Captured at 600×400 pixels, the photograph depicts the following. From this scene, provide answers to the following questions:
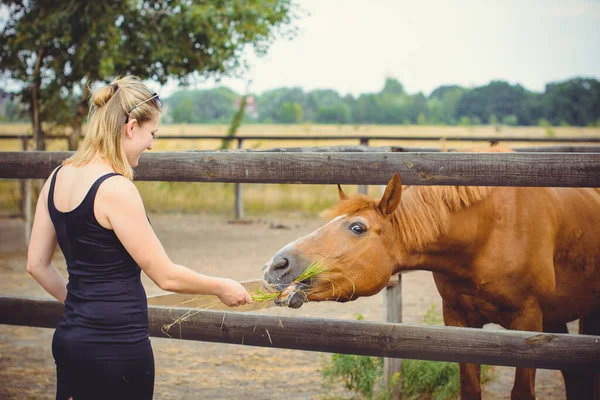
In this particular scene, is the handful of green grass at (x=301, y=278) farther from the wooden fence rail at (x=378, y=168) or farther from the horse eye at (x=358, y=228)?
the wooden fence rail at (x=378, y=168)

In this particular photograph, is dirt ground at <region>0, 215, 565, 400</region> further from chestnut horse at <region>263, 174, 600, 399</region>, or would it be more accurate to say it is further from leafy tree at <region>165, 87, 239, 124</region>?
leafy tree at <region>165, 87, 239, 124</region>

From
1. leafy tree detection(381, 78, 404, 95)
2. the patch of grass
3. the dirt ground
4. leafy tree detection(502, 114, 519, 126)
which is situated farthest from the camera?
leafy tree detection(381, 78, 404, 95)

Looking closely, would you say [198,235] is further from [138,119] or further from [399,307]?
[138,119]

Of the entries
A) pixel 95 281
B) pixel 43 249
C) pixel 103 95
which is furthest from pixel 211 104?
pixel 95 281

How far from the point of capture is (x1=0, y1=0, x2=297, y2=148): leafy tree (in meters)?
9.08

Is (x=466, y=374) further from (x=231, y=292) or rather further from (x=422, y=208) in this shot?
(x=231, y=292)

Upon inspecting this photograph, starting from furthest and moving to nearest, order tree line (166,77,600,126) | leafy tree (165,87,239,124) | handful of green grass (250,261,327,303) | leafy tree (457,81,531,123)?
leafy tree (165,87,239,124)
leafy tree (457,81,531,123)
tree line (166,77,600,126)
handful of green grass (250,261,327,303)

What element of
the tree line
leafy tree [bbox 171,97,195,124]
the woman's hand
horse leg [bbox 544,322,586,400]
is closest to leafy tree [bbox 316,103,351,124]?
the tree line

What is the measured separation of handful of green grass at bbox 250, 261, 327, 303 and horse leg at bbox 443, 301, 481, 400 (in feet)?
3.47

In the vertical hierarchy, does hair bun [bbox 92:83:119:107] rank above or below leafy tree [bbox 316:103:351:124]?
below

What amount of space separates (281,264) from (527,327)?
1.39 meters

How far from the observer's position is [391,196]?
9.40 feet

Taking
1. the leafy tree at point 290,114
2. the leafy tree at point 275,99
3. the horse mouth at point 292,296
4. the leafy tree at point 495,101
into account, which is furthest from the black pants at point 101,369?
the leafy tree at point 275,99

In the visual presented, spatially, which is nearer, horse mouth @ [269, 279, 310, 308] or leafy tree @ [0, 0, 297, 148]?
horse mouth @ [269, 279, 310, 308]
